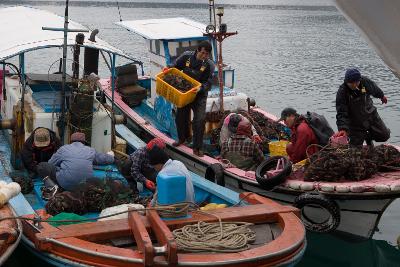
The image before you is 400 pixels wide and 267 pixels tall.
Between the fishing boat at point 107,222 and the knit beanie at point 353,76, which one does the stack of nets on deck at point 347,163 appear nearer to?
the knit beanie at point 353,76

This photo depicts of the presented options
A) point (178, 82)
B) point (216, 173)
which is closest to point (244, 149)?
point (216, 173)

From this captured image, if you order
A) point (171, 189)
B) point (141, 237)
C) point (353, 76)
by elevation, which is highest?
→ point (353, 76)

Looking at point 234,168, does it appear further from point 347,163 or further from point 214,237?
point 214,237

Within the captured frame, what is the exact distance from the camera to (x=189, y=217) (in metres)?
6.10

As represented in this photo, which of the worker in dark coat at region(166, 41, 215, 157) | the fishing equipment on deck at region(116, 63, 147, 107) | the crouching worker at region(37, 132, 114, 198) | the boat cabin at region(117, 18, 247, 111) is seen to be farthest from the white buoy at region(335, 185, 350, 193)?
the fishing equipment on deck at region(116, 63, 147, 107)

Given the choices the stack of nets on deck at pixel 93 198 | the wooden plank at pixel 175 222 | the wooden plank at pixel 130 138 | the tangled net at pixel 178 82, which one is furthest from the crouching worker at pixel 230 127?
the wooden plank at pixel 175 222

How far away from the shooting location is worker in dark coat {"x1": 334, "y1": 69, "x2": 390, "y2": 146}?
28.1 ft

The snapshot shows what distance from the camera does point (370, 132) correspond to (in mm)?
8922

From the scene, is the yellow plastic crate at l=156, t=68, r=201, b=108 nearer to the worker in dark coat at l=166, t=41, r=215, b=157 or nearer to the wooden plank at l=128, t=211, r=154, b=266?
the worker in dark coat at l=166, t=41, r=215, b=157

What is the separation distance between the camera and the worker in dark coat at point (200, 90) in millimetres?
9336

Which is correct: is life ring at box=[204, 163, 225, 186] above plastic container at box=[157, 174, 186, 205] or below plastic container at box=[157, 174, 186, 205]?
below

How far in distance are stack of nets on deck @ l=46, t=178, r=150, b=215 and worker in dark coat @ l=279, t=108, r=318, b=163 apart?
2557mm

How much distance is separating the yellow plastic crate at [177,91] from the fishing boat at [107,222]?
36.4 inches

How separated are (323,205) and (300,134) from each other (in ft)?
4.39
